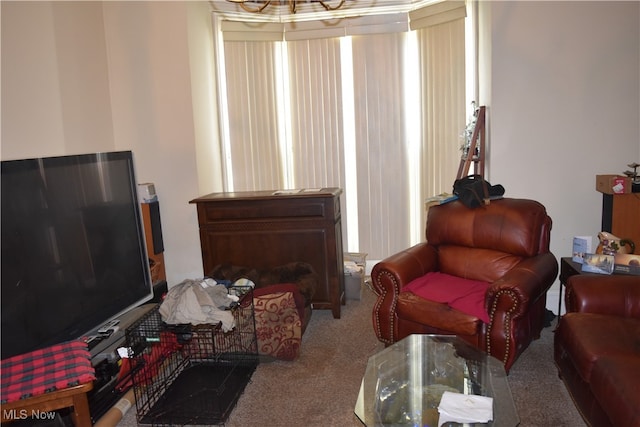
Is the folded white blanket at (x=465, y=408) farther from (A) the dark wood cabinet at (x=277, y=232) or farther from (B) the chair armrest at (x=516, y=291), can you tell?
(A) the dark wood cabinet at (x=277, y=232)

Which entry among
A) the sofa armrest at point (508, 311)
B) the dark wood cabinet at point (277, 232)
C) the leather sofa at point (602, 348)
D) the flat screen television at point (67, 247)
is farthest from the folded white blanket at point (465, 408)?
the dark wood cabinet at point (277, 232)

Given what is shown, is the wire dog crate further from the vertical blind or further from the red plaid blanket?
the vertical blind

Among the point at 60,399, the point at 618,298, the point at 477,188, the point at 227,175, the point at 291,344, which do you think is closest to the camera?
the point at 60,399

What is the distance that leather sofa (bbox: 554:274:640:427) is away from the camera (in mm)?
1808

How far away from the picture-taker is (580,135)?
11.5 feet

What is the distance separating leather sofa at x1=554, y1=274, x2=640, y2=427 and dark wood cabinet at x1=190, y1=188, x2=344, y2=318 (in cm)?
162

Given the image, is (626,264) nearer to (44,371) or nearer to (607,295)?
(607,295)

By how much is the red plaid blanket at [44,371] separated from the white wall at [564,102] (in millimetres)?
3035

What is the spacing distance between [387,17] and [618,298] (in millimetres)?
3077

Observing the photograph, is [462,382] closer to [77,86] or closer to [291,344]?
[291,344]

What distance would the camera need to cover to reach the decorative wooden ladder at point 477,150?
3.78 meters

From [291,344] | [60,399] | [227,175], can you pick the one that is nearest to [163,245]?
[227,175]

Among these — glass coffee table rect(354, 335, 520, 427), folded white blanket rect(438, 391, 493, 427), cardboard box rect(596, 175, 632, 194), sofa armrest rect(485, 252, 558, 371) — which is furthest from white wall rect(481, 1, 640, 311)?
folded white blanket rect(438, 391, 493, 427)

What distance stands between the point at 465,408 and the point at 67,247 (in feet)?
5.94
